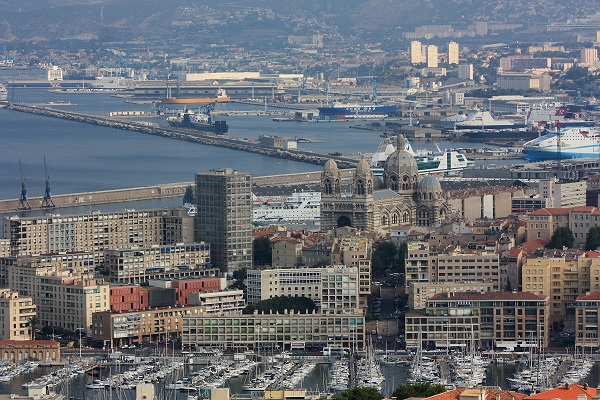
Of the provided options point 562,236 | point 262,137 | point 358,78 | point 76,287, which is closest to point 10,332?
point 76,287

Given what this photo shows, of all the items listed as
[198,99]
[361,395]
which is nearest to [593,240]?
[361,395]

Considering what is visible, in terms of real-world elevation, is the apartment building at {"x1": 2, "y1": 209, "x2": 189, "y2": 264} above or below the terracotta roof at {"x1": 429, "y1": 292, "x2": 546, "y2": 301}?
above

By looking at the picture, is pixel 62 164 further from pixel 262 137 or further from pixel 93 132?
pixel 93 132

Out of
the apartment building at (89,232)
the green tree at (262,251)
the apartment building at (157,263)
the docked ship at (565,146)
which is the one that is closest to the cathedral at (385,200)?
the green tree at (262,251)

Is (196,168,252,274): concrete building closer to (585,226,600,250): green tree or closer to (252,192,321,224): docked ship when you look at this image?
(585,226,600,250): green tree

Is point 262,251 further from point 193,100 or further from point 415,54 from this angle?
point 415,54

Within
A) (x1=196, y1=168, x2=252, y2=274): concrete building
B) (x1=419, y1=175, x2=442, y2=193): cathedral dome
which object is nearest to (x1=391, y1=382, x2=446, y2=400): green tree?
(x1=196, y1=168, x2=252, y2=274): concrete building
